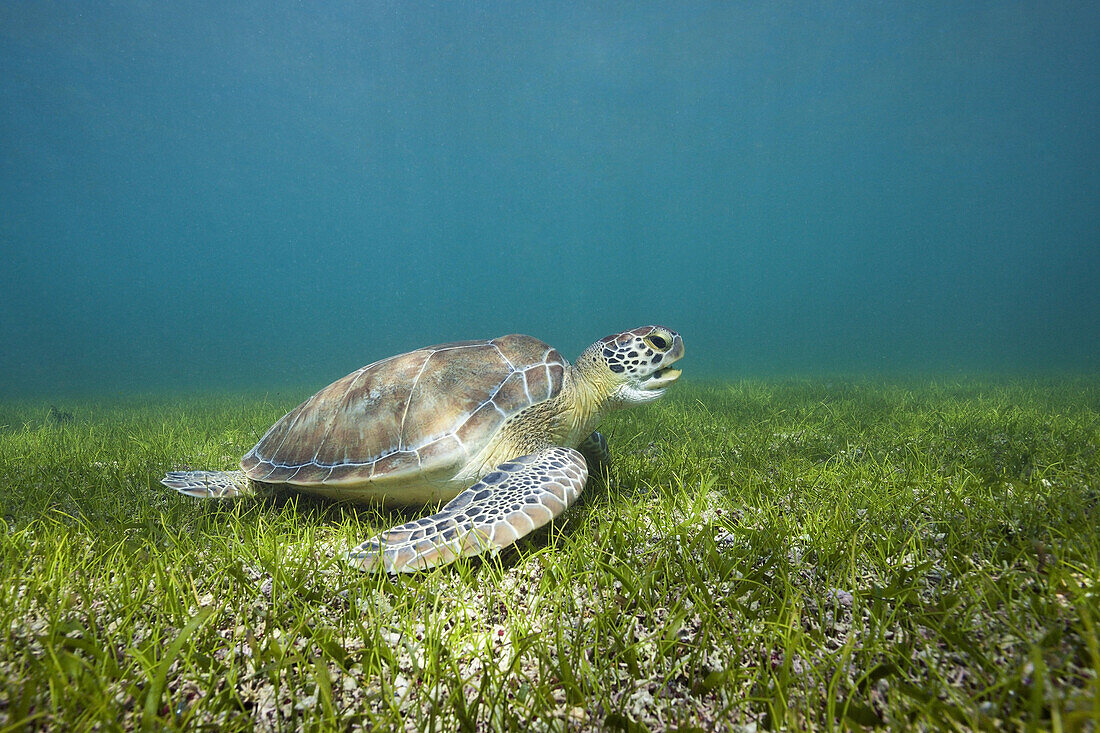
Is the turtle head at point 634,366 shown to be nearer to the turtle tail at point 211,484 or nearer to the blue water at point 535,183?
the turtle tail at point 211,484

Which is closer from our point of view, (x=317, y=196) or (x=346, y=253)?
(x=317, y=196)

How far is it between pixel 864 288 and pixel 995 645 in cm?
12845

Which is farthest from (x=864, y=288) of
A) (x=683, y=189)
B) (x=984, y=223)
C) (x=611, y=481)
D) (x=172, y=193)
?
(x=172, y=193)

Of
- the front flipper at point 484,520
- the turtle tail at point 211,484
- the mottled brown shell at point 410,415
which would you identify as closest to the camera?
the front flipper at point 484,520

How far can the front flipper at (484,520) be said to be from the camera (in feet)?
5.19

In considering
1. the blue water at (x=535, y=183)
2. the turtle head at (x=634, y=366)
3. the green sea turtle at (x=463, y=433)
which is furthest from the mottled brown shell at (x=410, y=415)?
the blue water at (x=535, y=183)

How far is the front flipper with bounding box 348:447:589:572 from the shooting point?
1.58 metres

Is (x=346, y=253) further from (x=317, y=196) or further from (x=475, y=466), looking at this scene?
(x=475, y=466)

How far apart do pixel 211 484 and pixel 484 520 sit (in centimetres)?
197

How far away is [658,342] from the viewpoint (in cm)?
284

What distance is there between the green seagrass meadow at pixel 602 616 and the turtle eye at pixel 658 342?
93 cm

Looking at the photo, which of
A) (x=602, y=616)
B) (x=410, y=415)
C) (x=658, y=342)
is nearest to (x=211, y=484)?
(x=410, y=415)

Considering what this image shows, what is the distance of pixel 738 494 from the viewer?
2232mm

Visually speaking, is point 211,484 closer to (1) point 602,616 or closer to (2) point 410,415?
(2) point 410,415
